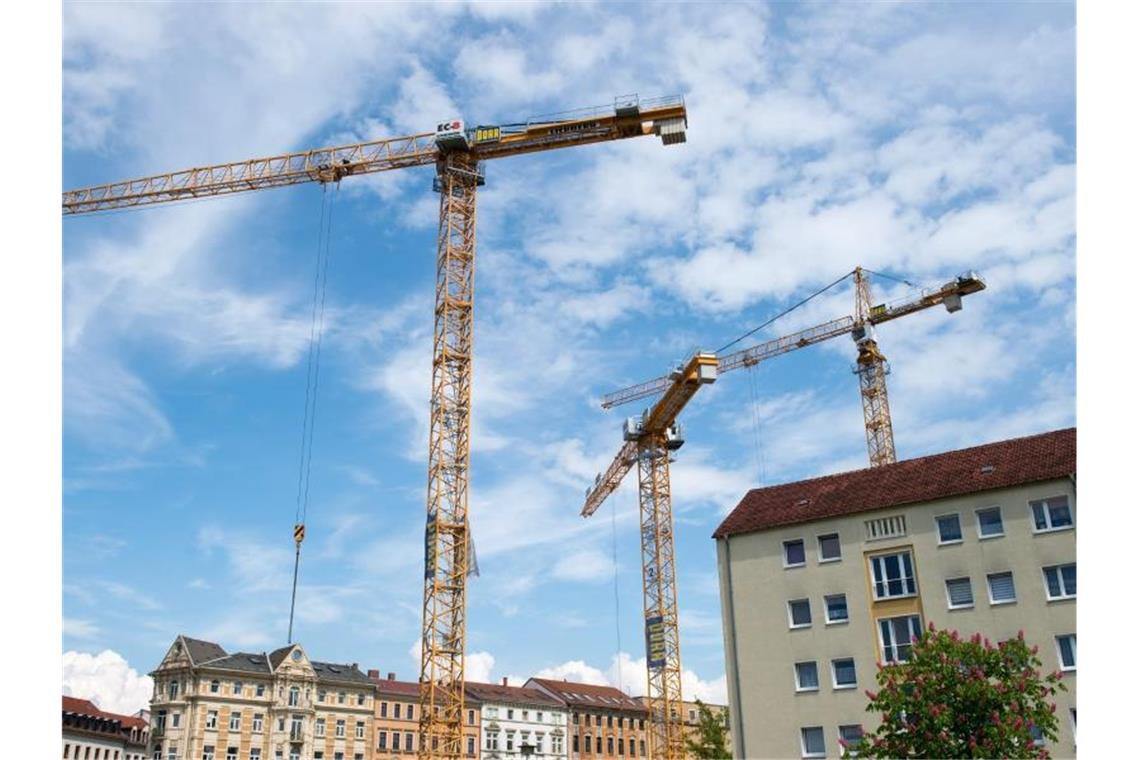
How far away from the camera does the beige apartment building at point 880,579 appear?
39969 millimetres

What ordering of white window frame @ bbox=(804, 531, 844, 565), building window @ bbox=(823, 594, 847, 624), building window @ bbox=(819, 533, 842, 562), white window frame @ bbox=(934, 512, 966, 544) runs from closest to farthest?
1. white window frame @ bbox=(934, 512, 966, 544)
2. building window @ bbox=(823, 594, 847, 624)
3. white window frame @ bbox=(804, 531, 844, 565)
4. building window @ bbox=(819, 533, 842, 562)

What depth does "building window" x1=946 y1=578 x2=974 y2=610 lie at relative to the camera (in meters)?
41.1

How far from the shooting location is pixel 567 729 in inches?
4427

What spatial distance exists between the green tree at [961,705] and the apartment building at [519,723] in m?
83.8

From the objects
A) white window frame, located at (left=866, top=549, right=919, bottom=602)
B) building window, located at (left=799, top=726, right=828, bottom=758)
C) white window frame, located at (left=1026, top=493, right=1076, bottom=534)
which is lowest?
building window, located at (left=799, top=726, right=828, bottom=758)

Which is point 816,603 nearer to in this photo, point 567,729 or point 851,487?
point 851,487

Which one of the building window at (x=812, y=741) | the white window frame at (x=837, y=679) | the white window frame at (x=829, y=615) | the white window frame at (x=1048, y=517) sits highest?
the white window frame at (x=1048, y=517)

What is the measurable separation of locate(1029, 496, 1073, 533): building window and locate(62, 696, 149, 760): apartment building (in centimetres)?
7895

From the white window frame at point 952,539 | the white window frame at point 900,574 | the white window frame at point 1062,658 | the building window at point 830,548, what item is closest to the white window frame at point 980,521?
the white window frame at point 952,539

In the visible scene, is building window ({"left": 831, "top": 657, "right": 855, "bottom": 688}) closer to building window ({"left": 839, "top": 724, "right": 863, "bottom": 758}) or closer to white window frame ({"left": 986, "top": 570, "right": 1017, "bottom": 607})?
Result: building window ({"left": 839, "top": 724, "right": 863, "bottom": 758})

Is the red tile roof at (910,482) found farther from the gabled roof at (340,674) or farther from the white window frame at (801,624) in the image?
the gabled roof at (340,674)

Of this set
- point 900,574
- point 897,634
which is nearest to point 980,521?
point 900,574

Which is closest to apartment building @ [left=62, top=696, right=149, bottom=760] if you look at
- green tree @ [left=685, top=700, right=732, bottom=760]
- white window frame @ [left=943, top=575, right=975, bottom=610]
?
green tree @ [left=685, top=700, right=732, bottom=760]

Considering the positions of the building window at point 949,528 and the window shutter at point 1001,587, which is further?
the building window at point 949,528
